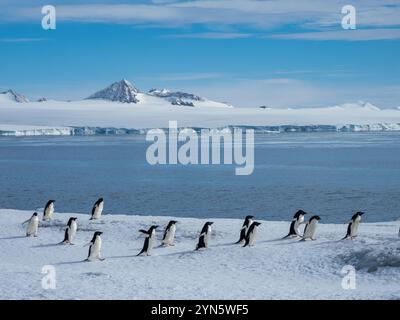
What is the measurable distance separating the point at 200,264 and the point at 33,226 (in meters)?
5.40

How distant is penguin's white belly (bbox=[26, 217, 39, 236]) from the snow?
0.22 metres

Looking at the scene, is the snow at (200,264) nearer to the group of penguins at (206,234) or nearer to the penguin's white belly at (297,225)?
the group of penguins at (206,234)

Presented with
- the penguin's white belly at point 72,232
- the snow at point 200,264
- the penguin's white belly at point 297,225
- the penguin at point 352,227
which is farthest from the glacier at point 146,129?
the penguin's white belly at point 72,232

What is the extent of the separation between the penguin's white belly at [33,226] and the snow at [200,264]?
22 centimetres

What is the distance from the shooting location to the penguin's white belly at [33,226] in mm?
17703

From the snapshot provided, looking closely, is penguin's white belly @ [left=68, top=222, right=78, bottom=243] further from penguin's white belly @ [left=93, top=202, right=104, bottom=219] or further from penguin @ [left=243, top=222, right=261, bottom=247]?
penguin @ [left=243, top=222, right=261, bottom=247]

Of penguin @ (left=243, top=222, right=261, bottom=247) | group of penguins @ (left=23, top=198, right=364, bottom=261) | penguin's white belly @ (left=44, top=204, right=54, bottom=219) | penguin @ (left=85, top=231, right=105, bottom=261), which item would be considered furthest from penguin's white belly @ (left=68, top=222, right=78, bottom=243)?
penguin @ (left=243, top=222, right=261, bottom=247)

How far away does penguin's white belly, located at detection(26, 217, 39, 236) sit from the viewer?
58.1 ft

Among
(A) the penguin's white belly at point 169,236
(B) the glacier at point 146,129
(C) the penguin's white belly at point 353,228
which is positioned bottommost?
(A) the penguin's white belly at point 169,236

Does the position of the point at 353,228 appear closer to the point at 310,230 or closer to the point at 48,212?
the point at 310,230
